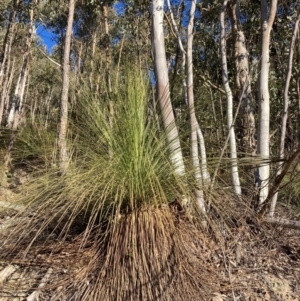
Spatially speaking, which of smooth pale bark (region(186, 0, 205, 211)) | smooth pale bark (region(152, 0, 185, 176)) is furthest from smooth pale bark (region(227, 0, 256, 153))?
smooth pale bark (region(152, 0, 185, 176))

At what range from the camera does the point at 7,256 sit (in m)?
2.72

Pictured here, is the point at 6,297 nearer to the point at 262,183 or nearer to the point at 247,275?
the point at 247,275

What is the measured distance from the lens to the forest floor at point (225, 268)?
2561 mm

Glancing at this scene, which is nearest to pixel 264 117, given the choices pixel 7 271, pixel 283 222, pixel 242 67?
pixel 283 222

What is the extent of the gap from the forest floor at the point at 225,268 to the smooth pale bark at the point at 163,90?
648mm

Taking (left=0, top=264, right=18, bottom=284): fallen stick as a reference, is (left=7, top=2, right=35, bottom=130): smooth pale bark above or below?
above

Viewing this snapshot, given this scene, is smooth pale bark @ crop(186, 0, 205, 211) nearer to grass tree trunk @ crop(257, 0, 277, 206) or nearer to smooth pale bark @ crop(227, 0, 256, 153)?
grass tree trunk @ crop(257, 0, 277, 206)

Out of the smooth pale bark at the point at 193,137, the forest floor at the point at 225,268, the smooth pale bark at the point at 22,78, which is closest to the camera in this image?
the forest floor at the point at 225,268

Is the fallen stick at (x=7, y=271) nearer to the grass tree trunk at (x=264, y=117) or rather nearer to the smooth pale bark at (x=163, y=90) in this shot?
the smooth pale bark at (x=163, y=90)

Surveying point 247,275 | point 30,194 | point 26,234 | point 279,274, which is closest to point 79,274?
point 26,234

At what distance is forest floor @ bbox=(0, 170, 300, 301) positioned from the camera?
8.40 ft

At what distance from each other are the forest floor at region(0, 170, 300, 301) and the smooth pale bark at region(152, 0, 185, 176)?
0.65 metres

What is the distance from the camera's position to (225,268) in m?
2.72

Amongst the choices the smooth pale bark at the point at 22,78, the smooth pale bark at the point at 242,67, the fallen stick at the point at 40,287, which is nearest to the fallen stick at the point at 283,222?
the fallen stick at the point at 40,287
